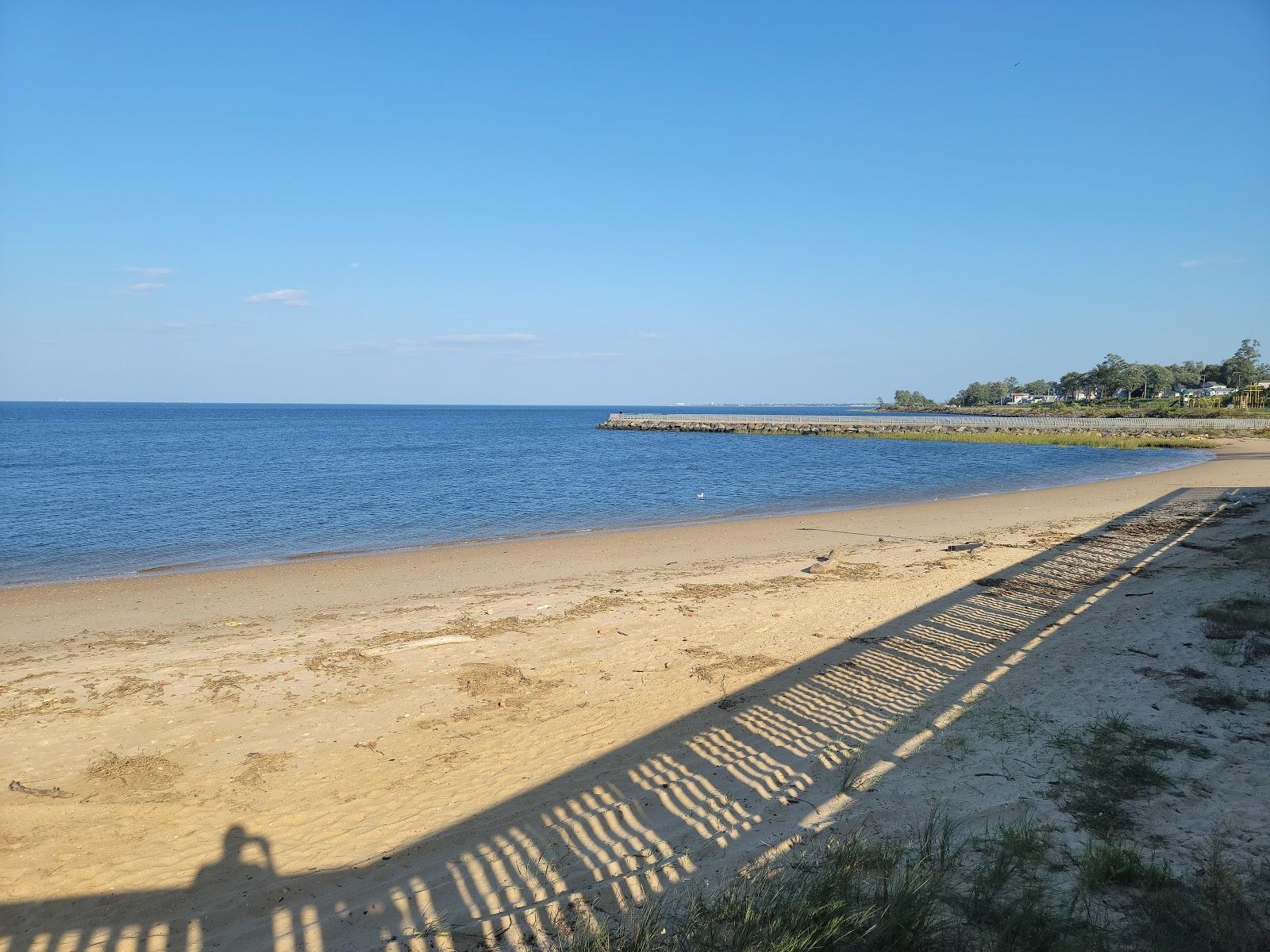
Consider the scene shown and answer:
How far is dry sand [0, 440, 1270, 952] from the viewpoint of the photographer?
457 cm

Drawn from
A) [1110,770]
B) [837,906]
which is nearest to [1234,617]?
[1110,770]

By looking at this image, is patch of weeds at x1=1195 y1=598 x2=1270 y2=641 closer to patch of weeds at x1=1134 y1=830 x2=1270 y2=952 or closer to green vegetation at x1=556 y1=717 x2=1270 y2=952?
green vegetation at x1=556 y1=717 x2=1270 y2=952

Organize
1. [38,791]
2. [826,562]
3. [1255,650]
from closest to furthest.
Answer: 1. [38,791]
2. [1255,650]
3. [826,562]

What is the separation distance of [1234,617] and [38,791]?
12854 mm

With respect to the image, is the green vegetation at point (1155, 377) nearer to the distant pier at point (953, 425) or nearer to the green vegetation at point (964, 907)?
the distant pier at point (953, 425)

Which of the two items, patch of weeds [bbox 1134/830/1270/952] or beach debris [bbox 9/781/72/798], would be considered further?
beach debris [bbox 9/781/72/798]

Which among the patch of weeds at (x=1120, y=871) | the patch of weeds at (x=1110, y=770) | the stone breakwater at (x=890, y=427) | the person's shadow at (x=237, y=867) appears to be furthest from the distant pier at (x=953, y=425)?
the person's shadow at (x=237, y=867)

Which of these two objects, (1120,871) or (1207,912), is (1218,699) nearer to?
(1120,871)

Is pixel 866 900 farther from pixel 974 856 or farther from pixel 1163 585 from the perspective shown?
pixel 1163 585

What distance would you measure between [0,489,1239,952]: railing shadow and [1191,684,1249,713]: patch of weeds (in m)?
1.72

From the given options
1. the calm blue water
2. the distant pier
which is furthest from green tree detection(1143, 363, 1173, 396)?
the calm blue water

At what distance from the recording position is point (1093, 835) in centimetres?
450

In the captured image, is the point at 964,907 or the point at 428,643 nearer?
the point at 964,907

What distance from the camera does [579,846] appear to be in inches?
193
